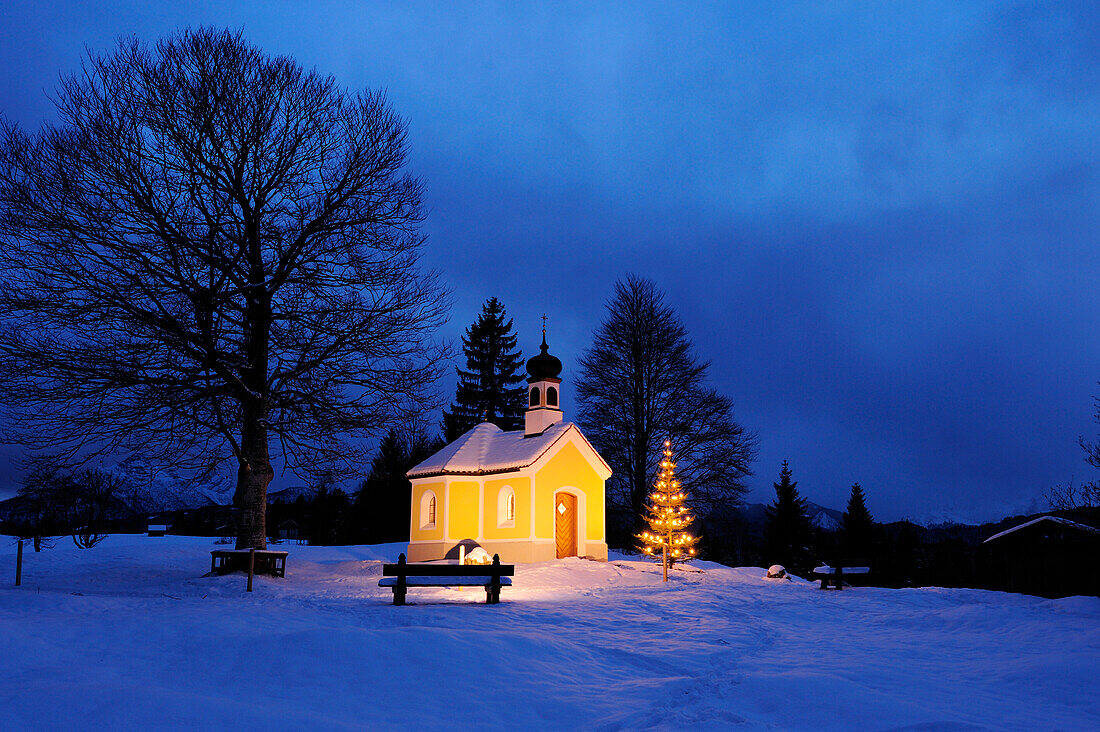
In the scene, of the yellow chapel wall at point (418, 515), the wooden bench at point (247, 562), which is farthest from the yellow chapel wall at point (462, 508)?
the wooden bench at point (247, 562)

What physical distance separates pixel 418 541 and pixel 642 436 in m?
11.6

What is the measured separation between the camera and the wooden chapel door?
26.3 meters

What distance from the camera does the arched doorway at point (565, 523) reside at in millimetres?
26250

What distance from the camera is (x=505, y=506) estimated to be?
26.2 meters

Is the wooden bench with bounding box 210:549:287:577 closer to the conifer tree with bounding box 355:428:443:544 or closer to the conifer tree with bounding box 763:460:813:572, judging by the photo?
the conifer tree with bounding box 355:428:443:544

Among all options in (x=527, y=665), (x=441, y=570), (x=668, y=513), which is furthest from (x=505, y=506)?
(x=527, y=665)

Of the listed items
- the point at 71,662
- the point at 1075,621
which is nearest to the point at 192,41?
the point at 71,662

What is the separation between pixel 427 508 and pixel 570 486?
5.71 meters

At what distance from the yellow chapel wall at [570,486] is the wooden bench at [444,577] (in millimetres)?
11182

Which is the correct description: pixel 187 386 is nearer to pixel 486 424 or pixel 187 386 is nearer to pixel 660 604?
pixel 660 604

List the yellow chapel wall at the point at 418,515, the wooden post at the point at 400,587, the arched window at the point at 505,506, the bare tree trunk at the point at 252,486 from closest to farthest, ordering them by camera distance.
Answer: the wooden post at the point at 400,587, the bare tree trunk at the point at 252,486, the arched window at the point at 505,506, the yellow chapel wall at the point at 418,515

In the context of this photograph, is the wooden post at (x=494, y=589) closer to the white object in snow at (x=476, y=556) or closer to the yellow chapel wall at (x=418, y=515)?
the white object in snow at (x=476, y=556)

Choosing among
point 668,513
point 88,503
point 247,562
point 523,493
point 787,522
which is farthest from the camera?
point 787,522

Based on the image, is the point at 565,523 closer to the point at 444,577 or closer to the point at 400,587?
the point at 444,577
